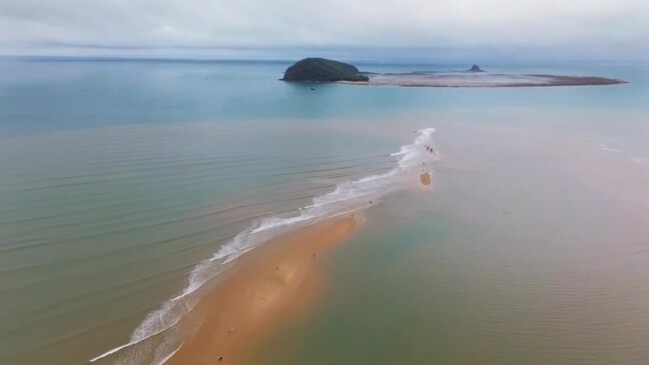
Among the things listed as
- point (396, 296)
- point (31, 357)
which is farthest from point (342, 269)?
point (31, 357)

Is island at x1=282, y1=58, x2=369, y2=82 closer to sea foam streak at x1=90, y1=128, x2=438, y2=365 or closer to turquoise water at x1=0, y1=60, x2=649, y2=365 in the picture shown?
turquoise water at x1=0, y1=60, x2=649, y2=365

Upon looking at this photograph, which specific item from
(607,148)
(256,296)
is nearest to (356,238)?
(256,296)

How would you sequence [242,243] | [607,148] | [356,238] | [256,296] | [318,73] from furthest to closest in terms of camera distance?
[318,73]
[607,148]
[356,238]
[242,243]
[256,296]

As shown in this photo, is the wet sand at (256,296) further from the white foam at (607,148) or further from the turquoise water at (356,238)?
the white foam at (607,148)

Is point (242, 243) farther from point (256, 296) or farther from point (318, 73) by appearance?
point (318, 73)

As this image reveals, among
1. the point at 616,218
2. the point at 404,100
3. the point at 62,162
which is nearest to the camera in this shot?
the point at 616,218

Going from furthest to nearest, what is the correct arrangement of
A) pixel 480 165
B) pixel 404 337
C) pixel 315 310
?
pixel 480 165, pixel 315 310, pixel 404 337

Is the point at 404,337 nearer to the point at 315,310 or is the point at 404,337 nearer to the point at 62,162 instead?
the point at 315,310
